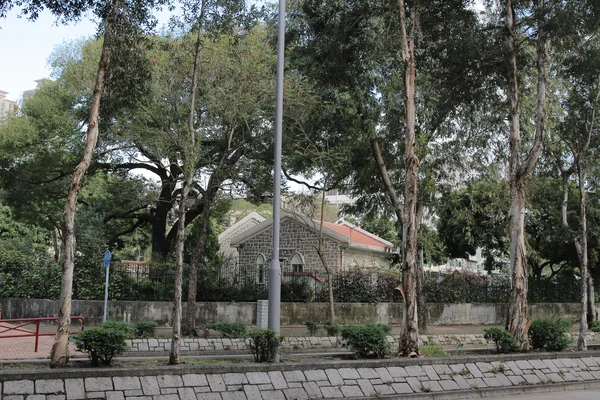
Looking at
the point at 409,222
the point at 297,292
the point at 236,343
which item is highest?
the point at 409,222

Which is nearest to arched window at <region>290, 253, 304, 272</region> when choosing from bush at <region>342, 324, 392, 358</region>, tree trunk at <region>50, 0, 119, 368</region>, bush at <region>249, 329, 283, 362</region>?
bush at <region>342, 324, 392, 358</region>

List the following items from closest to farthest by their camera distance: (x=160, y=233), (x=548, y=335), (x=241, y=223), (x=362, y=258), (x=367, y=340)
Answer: (x=367, y=340), (x=548, y=335), (x=160, y=233), (x=362, y=258), (x=241, y=223)

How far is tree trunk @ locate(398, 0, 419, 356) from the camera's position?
39.2ft

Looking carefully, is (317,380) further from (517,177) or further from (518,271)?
(517,177)

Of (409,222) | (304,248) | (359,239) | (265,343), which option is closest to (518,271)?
(409,222)

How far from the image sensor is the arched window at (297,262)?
32.2 meters

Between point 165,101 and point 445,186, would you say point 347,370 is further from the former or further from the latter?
point 445,186

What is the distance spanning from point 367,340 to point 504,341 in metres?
3.52

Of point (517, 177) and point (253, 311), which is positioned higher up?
point (517, 177)

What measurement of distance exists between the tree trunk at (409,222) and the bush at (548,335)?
3243mm

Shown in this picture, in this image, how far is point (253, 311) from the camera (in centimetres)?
2325

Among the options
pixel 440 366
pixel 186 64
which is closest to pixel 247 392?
pixel 440 366

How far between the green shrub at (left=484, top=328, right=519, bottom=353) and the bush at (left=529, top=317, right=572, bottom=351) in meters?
1.01

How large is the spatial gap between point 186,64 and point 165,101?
177 cm
